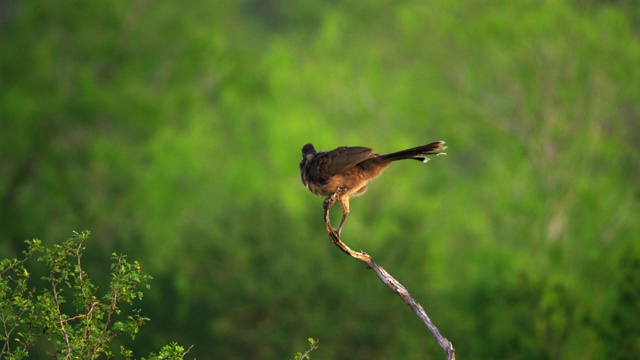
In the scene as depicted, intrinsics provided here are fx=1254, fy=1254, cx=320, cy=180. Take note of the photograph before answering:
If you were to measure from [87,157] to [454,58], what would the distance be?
12.7 metres

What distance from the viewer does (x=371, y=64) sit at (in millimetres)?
45750

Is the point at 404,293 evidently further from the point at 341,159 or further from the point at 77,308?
the point at 77,308

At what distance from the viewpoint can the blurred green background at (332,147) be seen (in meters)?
27.1

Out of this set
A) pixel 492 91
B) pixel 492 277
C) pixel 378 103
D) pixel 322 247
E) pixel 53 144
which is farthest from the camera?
pixel 378 103

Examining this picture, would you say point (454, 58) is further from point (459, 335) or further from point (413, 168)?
point (459, 335)

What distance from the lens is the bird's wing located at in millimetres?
8406

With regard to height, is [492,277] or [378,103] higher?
[378,103]

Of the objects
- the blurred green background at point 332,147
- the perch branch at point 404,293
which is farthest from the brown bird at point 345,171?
the blurred green background at point 332,147

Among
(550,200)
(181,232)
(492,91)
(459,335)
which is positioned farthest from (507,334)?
(492,91)

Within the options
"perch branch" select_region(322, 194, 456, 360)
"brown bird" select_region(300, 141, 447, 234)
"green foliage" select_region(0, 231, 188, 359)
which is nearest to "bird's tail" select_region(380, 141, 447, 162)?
"brown bird" select_region(300, 141, 447, 234)

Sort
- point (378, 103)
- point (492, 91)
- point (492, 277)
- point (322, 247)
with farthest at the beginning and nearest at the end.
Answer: point (378, 103)
point (492, 91)
point (492, 277)
point (322, 247)

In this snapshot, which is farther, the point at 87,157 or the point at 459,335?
the point at 87,157

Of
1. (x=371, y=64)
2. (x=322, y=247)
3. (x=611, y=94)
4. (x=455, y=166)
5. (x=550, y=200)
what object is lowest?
(x=322, y=247)

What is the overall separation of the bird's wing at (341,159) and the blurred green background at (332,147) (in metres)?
16.5
